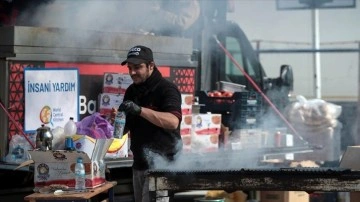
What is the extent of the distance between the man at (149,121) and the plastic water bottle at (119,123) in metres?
0.21

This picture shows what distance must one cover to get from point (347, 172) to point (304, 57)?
1426 centimetres

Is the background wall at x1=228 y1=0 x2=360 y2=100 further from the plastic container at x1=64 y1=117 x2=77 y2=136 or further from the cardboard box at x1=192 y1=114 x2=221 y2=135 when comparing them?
the plastic container at x1=64 y1=117 x2=77 y2=136

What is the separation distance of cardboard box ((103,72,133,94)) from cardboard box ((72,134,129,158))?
556 millimetres

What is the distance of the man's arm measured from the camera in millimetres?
6441

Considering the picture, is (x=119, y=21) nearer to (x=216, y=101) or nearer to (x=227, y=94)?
(x=216, y=101)

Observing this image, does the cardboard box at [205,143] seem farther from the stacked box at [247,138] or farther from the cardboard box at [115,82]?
the cardboard box at [115,82]

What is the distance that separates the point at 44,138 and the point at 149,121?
0.98 meters

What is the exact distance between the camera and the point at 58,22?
28.2ft

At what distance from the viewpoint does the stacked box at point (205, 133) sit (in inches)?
344

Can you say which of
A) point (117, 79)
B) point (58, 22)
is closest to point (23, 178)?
point (117, 79)

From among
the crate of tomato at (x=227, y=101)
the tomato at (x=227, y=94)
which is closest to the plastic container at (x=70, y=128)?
the crate of tomato at (x=227, y=101)

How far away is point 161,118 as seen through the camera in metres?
6.50

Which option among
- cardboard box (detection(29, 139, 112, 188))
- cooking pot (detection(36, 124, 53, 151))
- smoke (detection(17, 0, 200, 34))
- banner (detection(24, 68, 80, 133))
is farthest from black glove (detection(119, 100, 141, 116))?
smoke (detection(17, 0, 200, 34))

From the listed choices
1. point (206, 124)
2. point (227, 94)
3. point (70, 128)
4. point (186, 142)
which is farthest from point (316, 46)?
point (70, 128)
